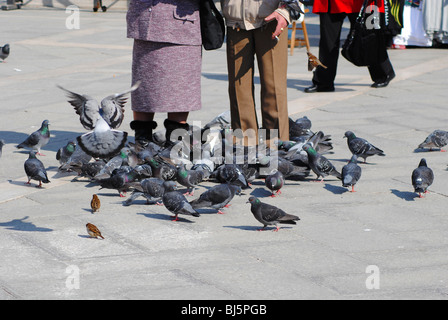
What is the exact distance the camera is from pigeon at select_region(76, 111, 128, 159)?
5398mm

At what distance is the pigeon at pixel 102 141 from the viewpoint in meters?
5.40

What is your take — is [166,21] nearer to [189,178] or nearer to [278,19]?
[278,19]

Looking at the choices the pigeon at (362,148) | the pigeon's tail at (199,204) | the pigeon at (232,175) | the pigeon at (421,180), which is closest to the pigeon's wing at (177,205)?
the pigeon's tail at (199,204)

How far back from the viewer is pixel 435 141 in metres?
6.79

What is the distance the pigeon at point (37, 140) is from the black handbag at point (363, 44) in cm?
400

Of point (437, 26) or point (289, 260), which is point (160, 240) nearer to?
point (289, 260)

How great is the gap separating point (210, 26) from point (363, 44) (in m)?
3.68

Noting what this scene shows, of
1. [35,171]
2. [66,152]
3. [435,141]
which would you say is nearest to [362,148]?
[435,141]

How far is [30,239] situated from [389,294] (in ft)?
6.76

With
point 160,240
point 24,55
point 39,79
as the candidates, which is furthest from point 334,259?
point 24,55

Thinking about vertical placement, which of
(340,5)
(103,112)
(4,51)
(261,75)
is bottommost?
(4,51)

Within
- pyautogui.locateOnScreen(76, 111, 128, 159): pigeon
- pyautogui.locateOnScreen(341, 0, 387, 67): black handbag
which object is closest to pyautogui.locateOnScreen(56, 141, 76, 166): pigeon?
pyautogui.locateOnScreen(76, 111, 128, 159): pigeon

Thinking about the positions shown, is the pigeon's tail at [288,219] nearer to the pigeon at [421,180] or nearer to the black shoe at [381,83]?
the pigeon at [421,180]

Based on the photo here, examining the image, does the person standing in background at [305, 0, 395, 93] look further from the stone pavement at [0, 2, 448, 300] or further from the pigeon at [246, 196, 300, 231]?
the pigeon at [246, 196, 300, 231]
